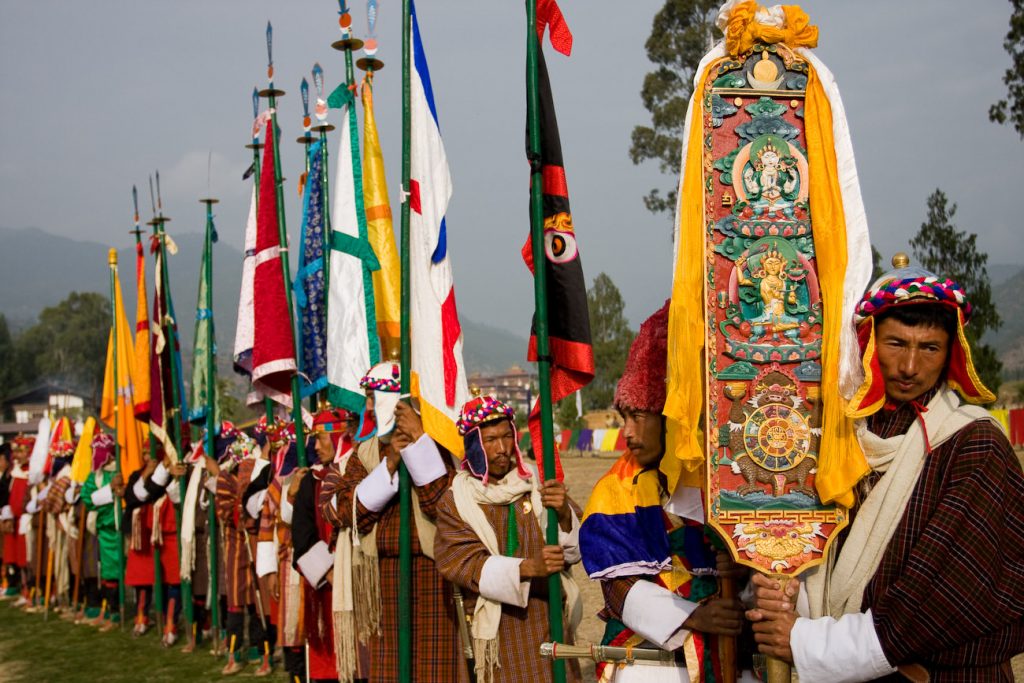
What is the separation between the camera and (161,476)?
10.8 m

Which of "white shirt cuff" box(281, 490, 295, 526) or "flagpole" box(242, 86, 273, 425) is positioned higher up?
"flagpole" box(242, 86, 273, 425)

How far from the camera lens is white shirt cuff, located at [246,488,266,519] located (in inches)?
331

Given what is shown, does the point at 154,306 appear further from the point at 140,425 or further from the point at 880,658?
the point at 880,658

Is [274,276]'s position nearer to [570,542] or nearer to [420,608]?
[420,608]

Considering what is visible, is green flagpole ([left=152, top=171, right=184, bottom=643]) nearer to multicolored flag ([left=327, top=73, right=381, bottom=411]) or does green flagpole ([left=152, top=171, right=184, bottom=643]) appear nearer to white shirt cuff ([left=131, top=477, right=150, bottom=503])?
white shirt cuff ([left=131, top=477, right=150, bottom=503])

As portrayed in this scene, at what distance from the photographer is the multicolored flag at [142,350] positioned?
11.3 metres

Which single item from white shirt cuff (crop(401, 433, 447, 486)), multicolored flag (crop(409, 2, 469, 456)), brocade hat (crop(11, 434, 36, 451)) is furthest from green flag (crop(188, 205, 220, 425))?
brocade hat (crop(11, 434, 36, 451))

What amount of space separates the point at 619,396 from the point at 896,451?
1.06 meters

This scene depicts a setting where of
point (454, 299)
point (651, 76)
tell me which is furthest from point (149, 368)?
point (651, 76)

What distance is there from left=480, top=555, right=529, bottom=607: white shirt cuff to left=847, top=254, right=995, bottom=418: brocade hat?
1915 millimetres

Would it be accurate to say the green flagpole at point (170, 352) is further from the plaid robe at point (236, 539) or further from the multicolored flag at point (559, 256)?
the multicolored flag at point (559, 256)

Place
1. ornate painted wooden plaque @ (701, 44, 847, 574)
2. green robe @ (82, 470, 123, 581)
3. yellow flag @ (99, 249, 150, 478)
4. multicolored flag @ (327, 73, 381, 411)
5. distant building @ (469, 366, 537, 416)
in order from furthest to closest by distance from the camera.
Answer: green robe @ (82, 470, 123, 581)
yellow flag @ (99, 249, 150, 478)
multicolored flag @ (327, 73, 381, 411)
distant building @ (469, 366, 537, 416)
ornate painted wooden plaque @ (701, 44, 847, 574)

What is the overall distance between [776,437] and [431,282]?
117 inches

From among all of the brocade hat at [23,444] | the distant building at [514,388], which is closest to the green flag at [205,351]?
the distant building at [514,388]
